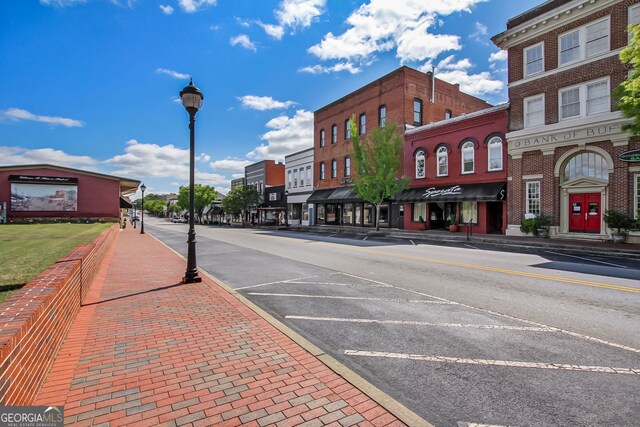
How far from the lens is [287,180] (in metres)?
47.6

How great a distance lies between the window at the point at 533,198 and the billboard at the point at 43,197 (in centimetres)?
4527

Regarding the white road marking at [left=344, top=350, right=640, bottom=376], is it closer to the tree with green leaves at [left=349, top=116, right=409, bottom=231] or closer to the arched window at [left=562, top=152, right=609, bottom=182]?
the arched window at [left=562, top=152, right=609, bottom=182]

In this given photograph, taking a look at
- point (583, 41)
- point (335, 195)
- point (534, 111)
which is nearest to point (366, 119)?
point (335, 195)

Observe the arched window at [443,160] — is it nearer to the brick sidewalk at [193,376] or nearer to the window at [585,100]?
the window at [585,100]

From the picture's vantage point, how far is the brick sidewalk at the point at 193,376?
296 centimetres

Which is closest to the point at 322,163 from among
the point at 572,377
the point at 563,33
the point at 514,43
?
the point at 514,43

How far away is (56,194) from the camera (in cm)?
3841

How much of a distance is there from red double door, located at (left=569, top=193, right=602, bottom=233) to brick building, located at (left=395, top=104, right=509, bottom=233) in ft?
12.5

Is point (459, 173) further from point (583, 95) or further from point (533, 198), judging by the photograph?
point (583, 95)

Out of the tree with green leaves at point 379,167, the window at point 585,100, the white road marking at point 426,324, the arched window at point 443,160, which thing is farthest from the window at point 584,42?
the white road marking at point 426,324

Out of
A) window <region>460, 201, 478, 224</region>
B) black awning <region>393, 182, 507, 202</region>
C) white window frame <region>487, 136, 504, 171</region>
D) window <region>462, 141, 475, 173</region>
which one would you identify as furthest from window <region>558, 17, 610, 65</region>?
window <region>460, 201, 478, 224</region>

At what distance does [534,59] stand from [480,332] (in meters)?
22.1

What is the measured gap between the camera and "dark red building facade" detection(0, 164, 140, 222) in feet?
121

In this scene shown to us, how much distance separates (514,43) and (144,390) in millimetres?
26435
